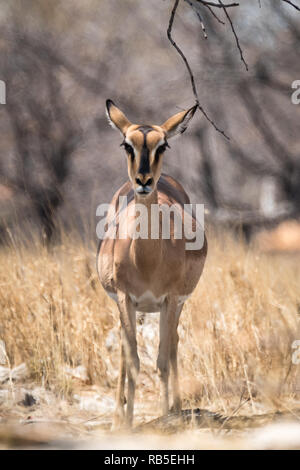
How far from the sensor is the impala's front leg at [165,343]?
4.43m

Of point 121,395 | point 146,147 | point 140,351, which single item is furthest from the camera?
point 140,351

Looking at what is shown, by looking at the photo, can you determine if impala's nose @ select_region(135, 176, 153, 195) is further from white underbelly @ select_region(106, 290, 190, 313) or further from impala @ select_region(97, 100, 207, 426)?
white underbelly @ select_region(106, 290, 190, 313)

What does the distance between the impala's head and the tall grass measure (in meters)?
1.71

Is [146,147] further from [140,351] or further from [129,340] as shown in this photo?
[140,351]

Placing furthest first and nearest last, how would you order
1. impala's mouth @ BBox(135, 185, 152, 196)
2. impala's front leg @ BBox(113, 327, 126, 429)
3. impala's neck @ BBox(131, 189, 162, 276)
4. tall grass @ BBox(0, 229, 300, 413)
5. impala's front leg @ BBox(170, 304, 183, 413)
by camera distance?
tall grass @ BBox(0, 229, 300, 413)
impala's front leg @ BBox(170, 304, 183, 413)
impala's front leg @ BBox(113, 327, 126, 429)
impala's neck @ BBox(131, 189, 162, 276)
impala's mouth @ BBox(135, 185, 152, 196)

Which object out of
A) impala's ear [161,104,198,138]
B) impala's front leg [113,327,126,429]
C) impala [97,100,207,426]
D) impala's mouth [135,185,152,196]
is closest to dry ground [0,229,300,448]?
impala's front leg [113,327,126,429]

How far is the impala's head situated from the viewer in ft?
→ 12.7

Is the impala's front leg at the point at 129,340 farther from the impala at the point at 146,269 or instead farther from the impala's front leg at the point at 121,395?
the impala's front leg at the point at 121,395

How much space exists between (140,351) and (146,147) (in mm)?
2600

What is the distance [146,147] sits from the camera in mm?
3979

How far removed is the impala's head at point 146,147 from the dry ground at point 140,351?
4.93 feet

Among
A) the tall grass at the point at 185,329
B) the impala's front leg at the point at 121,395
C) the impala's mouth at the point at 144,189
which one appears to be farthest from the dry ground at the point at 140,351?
the impala's mouth at the point at 144,189

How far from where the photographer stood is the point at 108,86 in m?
12.5

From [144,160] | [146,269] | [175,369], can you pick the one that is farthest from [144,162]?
[175,369]
